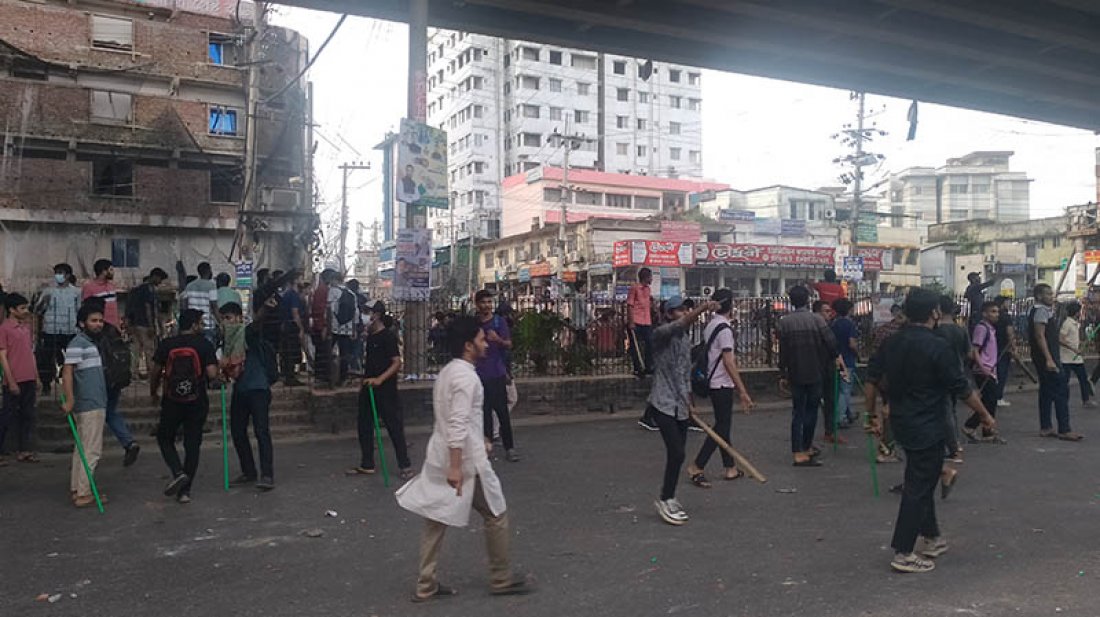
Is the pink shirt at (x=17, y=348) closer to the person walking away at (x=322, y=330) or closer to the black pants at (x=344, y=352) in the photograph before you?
the person walking away at (x=322, y=330)

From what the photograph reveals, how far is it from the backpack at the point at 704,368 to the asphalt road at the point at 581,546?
1.00 meters

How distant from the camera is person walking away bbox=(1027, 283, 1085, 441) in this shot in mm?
9812

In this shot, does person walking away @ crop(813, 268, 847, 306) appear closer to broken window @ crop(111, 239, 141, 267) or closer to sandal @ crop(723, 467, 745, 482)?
sandal @ crop(723, 467, 745, 482)

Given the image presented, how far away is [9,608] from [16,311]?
460cm

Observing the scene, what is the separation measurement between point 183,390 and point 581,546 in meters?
3.73

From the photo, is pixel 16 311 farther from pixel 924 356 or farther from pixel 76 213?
pixel 76 213

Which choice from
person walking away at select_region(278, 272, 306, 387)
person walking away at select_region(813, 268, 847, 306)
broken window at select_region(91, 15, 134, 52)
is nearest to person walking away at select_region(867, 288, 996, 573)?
person walking away at select_region(813, 268, 847, 306)

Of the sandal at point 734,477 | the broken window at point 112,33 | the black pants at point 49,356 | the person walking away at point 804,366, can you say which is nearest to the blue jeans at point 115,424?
the black pants at point 49,356

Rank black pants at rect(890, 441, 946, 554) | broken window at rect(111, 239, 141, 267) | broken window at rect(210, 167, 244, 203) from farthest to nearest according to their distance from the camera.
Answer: broken window at rect(210, 167, 244, 203)
broken window at rect(111, 239, 141, 267)
black pants at rect(890, 441, 946, 554)

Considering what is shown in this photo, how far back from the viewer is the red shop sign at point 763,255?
47281 mm

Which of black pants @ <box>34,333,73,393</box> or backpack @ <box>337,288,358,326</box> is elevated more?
backpack @ <box>337,288,358,326</box>

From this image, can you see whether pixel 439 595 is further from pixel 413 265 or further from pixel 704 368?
pixel 413 265

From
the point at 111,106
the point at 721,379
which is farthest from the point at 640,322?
the point at 111,106

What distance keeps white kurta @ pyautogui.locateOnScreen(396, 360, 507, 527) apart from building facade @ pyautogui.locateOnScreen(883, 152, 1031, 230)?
261 ft
